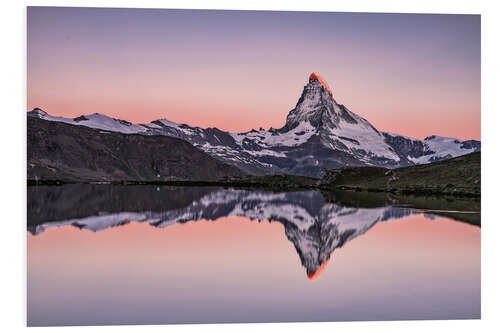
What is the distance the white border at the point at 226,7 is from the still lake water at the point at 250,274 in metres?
0.42

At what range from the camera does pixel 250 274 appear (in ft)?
78.8

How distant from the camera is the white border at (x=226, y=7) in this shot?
761 inches

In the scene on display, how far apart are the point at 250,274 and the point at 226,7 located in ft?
36.1

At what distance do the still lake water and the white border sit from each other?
1.39 ft

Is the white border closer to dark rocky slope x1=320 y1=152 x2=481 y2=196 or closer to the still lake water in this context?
the still lake water

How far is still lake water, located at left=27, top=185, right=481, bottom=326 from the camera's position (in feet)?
63.3

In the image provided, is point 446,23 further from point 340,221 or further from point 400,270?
point 340,221

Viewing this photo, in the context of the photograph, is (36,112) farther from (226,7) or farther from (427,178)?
(427,178)

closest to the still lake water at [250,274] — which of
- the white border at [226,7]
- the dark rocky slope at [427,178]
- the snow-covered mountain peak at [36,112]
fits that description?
the white border at [226,7]

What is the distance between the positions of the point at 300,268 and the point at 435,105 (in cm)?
1194

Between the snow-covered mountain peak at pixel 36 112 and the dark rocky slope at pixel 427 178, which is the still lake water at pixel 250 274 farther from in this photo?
the dark rocky slope at pixel 427 178

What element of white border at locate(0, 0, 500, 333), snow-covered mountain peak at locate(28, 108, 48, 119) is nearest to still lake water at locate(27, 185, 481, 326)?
white border at locate(0, 0, 500, 333)

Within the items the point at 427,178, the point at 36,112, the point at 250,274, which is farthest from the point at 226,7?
the point at 427,178

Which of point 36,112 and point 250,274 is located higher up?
point 36,112
